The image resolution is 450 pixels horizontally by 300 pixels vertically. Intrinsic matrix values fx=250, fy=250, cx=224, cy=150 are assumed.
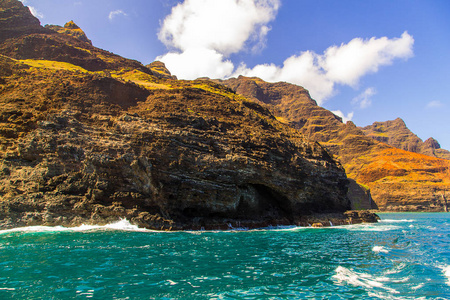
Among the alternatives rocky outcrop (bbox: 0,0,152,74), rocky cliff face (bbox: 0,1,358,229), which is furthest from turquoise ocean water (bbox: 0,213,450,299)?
rocky outcrop (bbox: 0,0,152,74)

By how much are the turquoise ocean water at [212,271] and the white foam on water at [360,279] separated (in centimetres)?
5

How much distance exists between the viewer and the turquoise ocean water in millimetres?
10289

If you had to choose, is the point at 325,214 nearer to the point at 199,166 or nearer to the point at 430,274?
the point at 199,166

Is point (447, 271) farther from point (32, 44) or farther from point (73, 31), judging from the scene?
point (73, 31)

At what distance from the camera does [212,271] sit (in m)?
13.4

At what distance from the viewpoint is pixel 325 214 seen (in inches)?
1882

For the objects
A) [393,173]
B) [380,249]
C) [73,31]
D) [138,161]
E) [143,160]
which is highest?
[73,31]

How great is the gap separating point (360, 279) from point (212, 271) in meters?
7.55

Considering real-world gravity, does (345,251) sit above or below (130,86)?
below

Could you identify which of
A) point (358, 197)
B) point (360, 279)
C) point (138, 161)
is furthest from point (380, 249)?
point (358, 197)

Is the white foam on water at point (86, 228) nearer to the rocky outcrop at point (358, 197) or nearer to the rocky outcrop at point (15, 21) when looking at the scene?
the rocky outcrop at point (15, 21)

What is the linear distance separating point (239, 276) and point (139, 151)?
2699 centimetres

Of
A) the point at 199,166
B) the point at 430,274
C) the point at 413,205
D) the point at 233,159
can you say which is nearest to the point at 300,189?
the point at 233,159

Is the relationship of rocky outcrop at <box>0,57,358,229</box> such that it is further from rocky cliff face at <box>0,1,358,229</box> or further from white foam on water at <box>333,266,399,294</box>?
white foam on water at <box>333,266,399,294</box>
